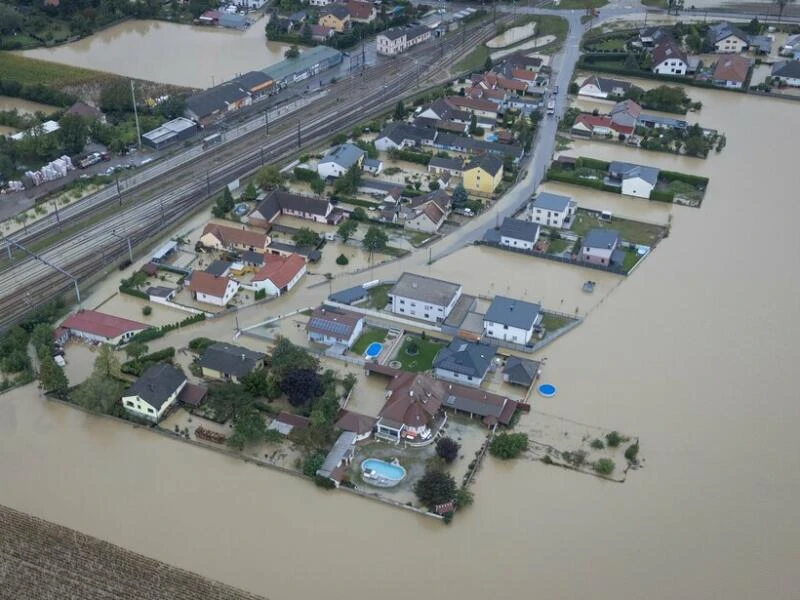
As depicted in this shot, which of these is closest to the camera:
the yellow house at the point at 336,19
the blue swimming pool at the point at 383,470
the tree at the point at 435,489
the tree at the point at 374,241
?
the tree at the point at 435,489

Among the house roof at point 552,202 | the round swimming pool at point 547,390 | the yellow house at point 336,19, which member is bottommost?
the round swimming pool at point 547,390

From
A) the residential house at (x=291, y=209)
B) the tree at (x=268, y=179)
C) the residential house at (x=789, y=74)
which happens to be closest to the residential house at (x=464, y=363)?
the residential house at (x=291, y=209)

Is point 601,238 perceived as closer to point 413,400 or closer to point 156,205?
point 413,400

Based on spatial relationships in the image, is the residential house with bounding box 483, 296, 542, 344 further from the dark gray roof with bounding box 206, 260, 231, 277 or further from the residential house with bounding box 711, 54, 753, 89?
the residential house with bounding box 711, 54, 753, 89

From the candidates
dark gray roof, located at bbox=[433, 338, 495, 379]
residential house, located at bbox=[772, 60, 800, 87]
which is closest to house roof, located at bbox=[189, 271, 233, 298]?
dark gray roof, located at bbox=[433, 338, 495, 379]

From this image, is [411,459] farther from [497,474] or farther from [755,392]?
[755,392]

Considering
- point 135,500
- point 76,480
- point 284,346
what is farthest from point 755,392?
point 76,480

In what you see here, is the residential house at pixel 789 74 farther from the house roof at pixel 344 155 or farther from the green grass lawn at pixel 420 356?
the green grass lawn at pixel 420 356
